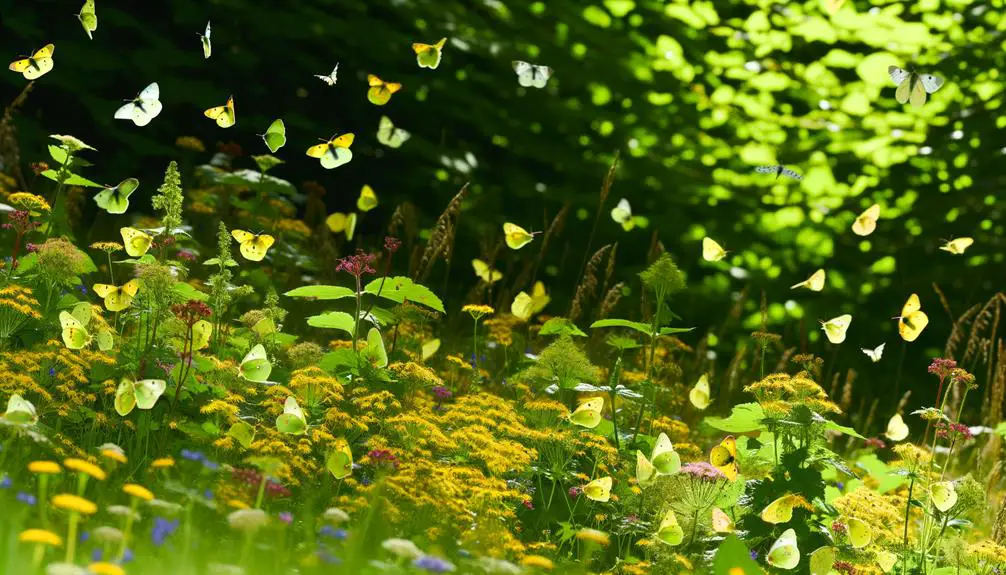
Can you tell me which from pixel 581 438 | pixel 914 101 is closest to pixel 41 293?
pixel 581 438

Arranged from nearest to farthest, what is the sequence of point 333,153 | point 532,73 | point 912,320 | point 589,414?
point 589,414, point 912,320, point 333,153, point 532,73

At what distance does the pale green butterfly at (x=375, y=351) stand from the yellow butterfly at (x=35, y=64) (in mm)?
1711

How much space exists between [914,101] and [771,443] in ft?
6.06

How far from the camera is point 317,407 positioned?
146 inches

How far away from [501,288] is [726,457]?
8.62ft

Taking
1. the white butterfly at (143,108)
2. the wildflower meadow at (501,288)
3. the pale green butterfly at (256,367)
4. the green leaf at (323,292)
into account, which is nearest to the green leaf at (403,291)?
the wildflower meadow at (501,288)

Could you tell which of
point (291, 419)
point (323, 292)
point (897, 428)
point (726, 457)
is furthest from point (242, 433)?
point (897, 428)

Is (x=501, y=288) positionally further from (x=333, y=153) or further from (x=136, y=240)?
(x=136, y=240)

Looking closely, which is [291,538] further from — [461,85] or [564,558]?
[461,85]

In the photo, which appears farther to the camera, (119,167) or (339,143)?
(119,167)

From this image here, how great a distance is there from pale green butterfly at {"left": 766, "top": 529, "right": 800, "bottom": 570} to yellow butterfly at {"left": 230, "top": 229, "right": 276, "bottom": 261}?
2086 mm

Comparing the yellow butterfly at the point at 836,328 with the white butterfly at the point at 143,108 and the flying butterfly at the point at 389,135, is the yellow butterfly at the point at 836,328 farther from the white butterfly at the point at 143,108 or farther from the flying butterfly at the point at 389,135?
the white butterfly at the point at 143,108

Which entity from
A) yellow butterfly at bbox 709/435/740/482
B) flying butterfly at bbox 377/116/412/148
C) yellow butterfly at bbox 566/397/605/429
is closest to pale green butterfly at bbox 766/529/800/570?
yellow butterfly at bbox 709/435/740/482

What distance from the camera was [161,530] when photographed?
2.55 meters
